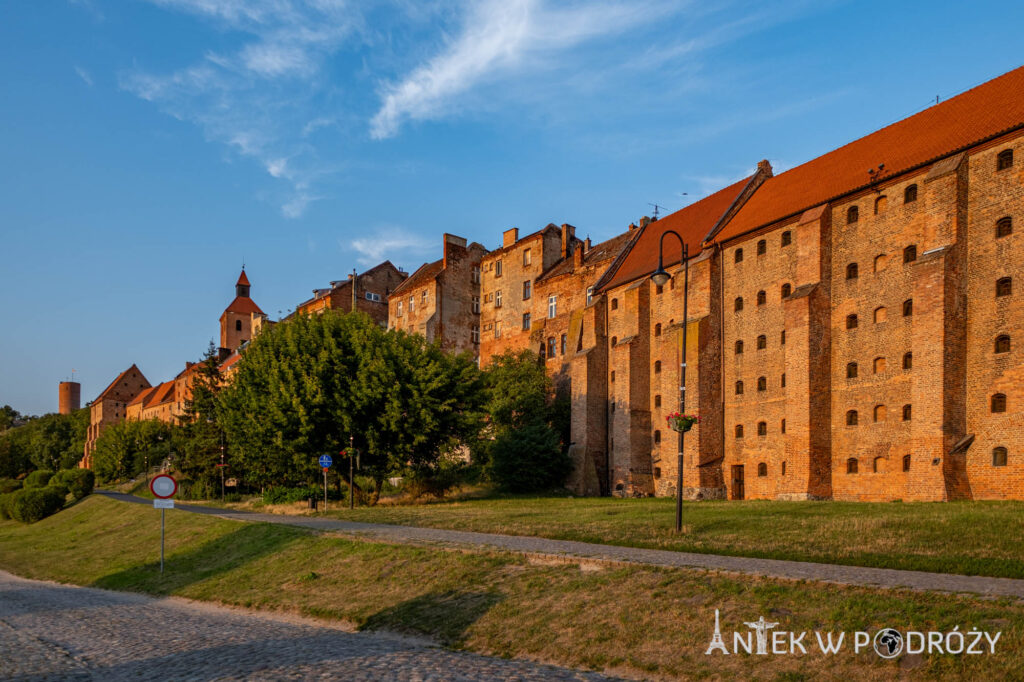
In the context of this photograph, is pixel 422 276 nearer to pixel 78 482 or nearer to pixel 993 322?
pixel 78 482

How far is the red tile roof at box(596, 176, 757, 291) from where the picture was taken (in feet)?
155

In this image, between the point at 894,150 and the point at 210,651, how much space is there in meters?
36.2

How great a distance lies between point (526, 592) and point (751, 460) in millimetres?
28727

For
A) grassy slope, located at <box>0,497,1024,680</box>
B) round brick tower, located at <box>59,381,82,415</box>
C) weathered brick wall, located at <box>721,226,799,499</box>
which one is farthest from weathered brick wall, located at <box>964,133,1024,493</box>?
round brick tower, located at <box>59,381,82,415</box>

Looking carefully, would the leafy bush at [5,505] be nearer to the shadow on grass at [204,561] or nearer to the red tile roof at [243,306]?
the shadow on grass at [204,561]

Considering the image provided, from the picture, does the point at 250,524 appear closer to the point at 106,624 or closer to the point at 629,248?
the point at 106,624

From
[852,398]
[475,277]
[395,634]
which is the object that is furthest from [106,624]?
[475,277]

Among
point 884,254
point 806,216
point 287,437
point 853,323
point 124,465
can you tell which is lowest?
point 124,465

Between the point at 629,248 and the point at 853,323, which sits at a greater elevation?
the point at 629,248

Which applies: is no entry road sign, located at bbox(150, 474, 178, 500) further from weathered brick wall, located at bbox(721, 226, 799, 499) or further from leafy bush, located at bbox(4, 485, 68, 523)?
leafy bush, located at bbox(4, 485, 68, 523)

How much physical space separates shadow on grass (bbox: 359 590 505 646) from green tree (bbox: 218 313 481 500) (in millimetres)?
23152

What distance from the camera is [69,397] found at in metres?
194

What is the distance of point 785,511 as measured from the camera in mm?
25078

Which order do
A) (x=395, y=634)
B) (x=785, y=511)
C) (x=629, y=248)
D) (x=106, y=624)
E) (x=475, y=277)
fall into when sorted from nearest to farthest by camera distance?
(x=395, y=634) < (x=106, y=624) < (x=785, y=511) < (x=629, y=248) < (x=475, y=277)
